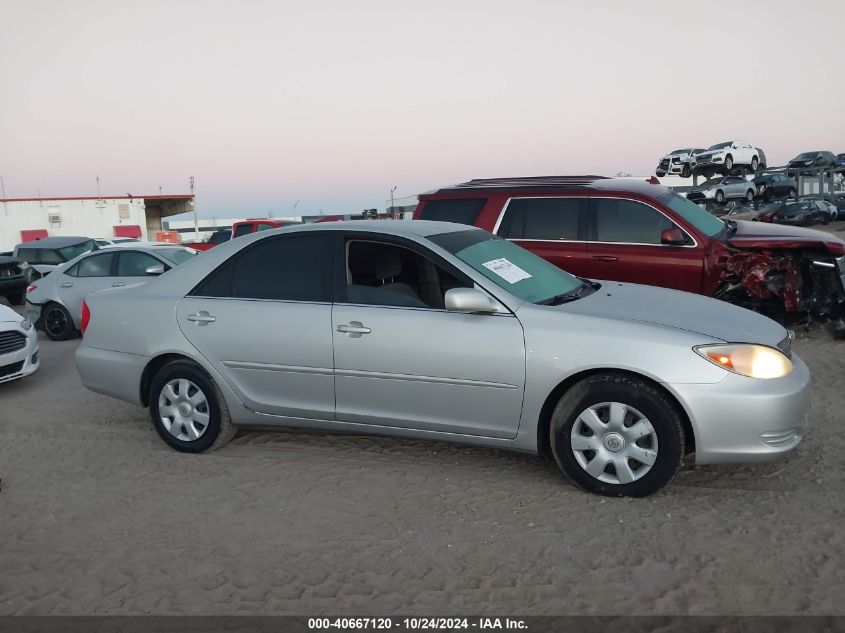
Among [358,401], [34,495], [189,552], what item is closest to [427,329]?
[358,401]

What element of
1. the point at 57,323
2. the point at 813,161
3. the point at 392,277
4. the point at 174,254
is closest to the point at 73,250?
the point at 57,323

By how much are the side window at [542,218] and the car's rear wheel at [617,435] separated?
3.84m

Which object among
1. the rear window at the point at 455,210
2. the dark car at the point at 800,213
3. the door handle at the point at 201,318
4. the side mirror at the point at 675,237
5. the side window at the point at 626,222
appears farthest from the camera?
the dark car at the point at 800,213

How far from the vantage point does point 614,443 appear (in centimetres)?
380

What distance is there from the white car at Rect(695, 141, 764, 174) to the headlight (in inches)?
1191

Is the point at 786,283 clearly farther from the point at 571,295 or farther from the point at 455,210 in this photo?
the point at 571,295

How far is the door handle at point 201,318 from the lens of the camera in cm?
473

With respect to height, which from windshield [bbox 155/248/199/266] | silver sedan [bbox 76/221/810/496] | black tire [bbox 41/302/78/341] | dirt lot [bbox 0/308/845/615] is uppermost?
windshield [bbox 155/248/199/266]

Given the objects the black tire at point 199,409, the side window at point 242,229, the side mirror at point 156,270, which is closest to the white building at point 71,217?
the side window at point 242,229

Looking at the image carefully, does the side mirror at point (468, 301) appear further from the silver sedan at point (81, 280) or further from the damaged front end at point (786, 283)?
the silver sedan at point (81, 280)

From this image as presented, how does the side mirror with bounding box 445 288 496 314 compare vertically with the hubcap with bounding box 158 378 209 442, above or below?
above

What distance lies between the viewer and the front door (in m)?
3.98

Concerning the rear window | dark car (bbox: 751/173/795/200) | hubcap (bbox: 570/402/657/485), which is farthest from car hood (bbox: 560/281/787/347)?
dark car (bbox: 751/173/795/200)

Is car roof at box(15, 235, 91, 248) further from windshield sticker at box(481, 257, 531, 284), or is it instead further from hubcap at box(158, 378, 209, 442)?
windshield sticker at box(481, 257, 531, 284)
